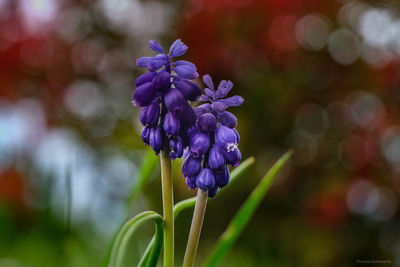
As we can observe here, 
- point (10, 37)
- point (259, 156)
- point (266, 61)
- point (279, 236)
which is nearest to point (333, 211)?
point (279, 236)

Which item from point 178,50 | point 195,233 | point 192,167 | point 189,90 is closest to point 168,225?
point 195,233

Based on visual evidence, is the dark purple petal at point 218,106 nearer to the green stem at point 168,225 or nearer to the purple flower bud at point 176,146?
the purple flower bud at point 176,146

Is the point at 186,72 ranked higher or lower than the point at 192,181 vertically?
higher

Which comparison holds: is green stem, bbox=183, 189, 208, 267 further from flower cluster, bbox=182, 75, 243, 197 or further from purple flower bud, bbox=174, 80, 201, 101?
purple flower bud, bbox=174, 80, 201, 101

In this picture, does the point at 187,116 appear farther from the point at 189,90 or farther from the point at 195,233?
the point at 195,233

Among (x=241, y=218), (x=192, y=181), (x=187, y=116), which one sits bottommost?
(x=241, y=218)

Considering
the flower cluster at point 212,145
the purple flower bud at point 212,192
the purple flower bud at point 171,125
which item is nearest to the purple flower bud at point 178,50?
the flower cluster at point 212,145
